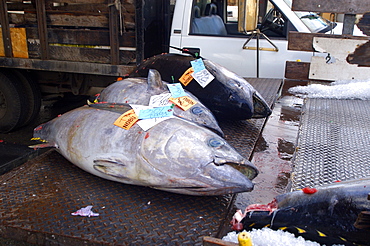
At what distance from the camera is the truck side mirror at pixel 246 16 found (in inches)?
215

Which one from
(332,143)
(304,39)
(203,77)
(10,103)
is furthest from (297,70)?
(10,103)

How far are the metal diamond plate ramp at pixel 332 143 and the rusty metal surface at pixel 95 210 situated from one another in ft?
2.23

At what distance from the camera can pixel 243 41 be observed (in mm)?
5941

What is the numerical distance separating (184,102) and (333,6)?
2.96 meters

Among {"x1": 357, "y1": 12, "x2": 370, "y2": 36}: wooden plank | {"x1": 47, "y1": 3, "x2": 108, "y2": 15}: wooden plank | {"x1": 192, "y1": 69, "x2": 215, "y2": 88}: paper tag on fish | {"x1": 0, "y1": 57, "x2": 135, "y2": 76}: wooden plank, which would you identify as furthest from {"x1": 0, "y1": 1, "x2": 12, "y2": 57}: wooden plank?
{"x1": 357, "y1": 12, "x2": 370, "y2": 36}: wooden plank

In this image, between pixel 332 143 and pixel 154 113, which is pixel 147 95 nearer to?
pixel 154 113

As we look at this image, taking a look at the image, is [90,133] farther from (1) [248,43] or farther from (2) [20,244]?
(1) [248,43]

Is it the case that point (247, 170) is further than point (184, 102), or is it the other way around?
point (184, 102)

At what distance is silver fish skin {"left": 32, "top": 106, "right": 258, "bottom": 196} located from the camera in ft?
6.74

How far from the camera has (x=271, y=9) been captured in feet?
19.7

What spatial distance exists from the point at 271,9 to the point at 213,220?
190 inches

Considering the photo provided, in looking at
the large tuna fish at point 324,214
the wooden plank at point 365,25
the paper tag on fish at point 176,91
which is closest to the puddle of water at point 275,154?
the large tuna fish at point 324,214

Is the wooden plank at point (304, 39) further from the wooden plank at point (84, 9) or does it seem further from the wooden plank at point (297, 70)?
the wooden plank at point (84, 9)

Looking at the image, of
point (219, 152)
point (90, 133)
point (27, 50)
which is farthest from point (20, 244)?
point (27, 50)
